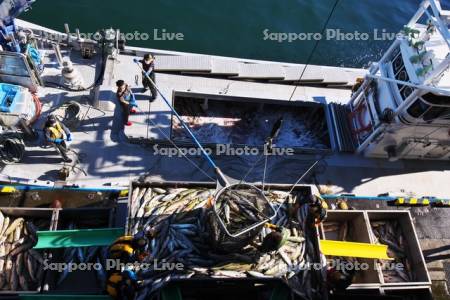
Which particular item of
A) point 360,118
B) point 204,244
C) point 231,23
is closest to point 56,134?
point 204,244

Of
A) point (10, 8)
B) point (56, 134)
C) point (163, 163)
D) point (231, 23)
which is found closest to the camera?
point (56, 134)

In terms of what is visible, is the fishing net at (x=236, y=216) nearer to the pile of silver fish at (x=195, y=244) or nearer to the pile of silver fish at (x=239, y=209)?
the pile of silver fish at (x=239, y=209)

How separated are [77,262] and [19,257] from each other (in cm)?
136

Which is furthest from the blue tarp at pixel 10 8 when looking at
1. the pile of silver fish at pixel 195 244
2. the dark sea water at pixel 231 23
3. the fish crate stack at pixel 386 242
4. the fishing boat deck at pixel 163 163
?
the fish crate stack at pixel 386 242

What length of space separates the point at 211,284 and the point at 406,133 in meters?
7.49

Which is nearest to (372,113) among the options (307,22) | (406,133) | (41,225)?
(406,133)

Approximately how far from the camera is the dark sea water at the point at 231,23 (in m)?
16.2

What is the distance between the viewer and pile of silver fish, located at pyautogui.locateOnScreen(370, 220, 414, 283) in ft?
32.7

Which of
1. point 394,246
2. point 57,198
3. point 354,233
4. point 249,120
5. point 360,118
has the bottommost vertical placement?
point 394,246

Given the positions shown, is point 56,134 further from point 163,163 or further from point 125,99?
point 163,163

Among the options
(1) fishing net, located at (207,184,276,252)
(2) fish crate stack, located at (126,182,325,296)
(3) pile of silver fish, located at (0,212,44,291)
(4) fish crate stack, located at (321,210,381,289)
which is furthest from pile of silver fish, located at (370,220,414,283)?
(3) pile of silver fish, located at (0,212,44,291)

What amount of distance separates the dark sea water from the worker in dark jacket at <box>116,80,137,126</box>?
502 cm

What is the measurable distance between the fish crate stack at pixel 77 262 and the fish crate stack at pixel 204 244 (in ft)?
5.29

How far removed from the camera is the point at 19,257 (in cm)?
905
